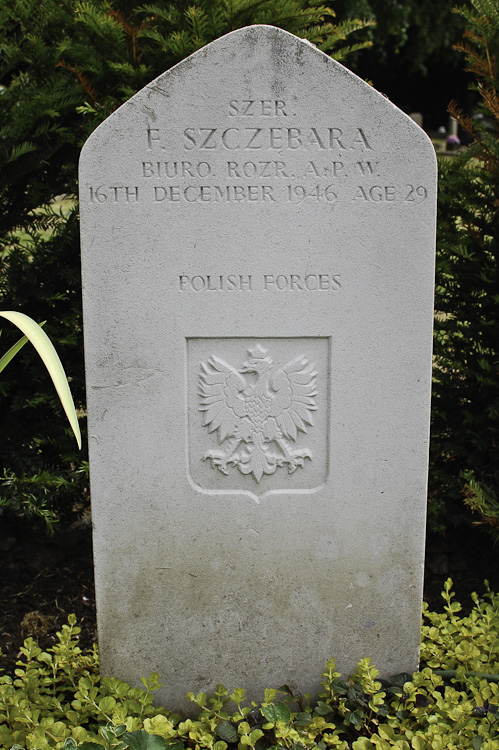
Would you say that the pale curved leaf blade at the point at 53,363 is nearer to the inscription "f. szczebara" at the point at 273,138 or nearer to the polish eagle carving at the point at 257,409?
the polish eagle carving at the point at 257,409

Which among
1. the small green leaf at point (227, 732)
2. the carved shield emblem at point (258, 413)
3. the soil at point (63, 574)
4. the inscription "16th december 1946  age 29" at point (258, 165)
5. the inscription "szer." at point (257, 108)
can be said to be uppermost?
the inscription "szer." at point (257, 108)

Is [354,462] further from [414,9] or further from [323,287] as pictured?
[414,9]

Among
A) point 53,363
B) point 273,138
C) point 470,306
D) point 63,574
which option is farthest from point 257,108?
point 63,574

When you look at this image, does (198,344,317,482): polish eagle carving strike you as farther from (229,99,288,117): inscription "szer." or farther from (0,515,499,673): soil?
(0,515,499,673): soil

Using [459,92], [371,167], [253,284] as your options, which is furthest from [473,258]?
[459,92]

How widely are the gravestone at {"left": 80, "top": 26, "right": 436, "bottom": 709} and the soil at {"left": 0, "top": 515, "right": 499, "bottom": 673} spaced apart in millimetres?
692

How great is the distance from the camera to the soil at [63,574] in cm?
312

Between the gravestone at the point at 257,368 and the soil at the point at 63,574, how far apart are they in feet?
2.27

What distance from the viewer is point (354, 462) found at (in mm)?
2445

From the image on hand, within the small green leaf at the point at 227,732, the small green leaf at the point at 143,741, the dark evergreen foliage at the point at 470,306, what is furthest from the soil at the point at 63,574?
the small green leaf at the point at 143,741

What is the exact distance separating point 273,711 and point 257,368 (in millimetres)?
1129

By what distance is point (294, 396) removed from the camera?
2.42 m

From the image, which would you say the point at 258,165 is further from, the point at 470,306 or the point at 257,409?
the point at 470,306

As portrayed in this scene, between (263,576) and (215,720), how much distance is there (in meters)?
0.50
